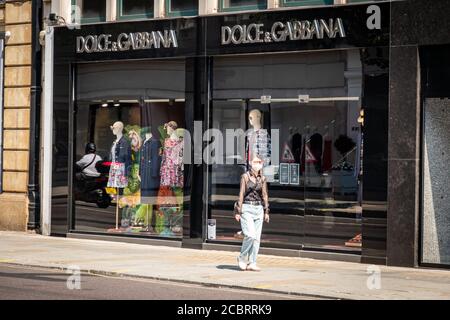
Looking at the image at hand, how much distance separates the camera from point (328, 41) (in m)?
18.0

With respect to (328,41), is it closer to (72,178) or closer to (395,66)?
(395,66)

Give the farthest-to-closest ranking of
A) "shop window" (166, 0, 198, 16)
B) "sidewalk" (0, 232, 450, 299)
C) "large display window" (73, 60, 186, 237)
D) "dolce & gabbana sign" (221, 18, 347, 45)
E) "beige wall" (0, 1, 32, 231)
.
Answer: "beige wall" (0, 1, 32, 231) → "large display window" (73, 60, 186, 237) → "shop window" (166, 0, 198, 16) → "dolce & gabbana sign" (221, 18, 347, 45) → "sidewalk" (0, 232, 450, 299)

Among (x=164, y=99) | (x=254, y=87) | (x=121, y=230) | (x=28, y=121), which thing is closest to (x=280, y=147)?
(x=254, y=87)

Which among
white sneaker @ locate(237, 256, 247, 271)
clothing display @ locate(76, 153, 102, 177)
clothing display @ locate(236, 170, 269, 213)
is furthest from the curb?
clothing display @ locate(76, 153, 102, 177)

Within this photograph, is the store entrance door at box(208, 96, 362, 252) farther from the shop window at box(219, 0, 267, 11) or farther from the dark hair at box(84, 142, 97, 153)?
the dark hair at box(84, 142, 97, 153)

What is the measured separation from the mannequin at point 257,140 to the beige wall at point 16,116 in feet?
20.2

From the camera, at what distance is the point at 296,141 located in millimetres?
18750

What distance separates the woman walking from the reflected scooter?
618 cm

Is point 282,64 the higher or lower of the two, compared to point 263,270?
higher

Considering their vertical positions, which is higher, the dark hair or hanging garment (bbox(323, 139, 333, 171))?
the dark hair

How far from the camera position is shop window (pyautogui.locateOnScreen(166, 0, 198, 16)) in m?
20.1

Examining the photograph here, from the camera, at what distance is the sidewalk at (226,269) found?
14.0 m

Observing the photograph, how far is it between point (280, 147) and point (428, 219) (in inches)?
136

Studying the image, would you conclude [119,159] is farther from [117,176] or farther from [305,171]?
[305,171]
